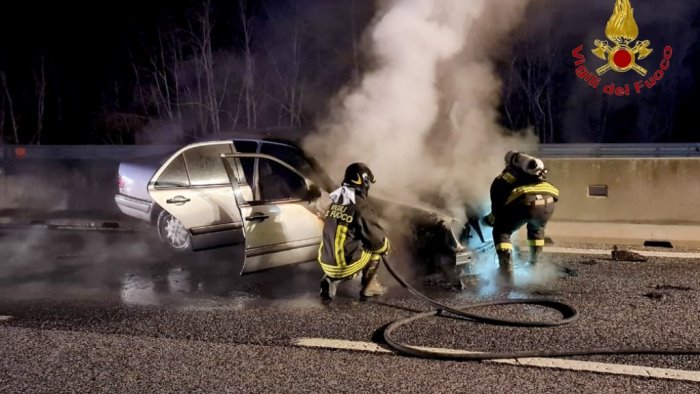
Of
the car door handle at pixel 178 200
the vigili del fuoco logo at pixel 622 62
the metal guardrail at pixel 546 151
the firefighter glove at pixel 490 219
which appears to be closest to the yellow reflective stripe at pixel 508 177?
the firefighter glove at pixel 490 219

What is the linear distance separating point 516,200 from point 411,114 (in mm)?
1637

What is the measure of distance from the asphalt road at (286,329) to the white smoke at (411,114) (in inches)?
46.1

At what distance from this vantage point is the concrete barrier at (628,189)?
28.7 feet

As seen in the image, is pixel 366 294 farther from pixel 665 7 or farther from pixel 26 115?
pixel 26 115

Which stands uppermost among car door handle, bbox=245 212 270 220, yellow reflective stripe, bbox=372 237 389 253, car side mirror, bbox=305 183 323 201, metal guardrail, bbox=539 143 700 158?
car side mirror, bbox=305 183 323 201

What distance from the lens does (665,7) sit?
23.9 metres

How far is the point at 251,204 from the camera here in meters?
6.23

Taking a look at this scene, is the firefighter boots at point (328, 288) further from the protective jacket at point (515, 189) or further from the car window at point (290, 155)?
the protective jacket at point (515, 189)

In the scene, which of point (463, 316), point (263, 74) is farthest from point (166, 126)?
point (463, 316)

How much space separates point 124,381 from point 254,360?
32.5 inches

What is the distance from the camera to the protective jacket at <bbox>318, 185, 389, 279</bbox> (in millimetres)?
5672

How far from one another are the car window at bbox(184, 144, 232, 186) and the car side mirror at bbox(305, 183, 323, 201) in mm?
1316

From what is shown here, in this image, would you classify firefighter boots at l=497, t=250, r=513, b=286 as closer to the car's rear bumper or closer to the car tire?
the car tire

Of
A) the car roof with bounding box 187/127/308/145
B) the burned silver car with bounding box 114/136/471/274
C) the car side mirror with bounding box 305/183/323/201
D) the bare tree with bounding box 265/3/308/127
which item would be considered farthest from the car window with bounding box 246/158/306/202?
the bare tree with bounding box 265/3/308/127
